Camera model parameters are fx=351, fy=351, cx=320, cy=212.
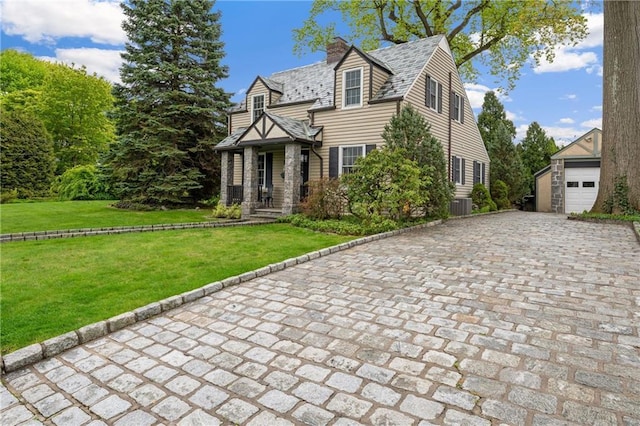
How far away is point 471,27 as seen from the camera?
2141 cm

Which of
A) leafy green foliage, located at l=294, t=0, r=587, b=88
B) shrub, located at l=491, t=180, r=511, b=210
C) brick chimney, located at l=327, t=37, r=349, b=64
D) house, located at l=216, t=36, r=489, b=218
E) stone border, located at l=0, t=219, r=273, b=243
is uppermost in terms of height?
leafy green foliage, located at l=294, t=0, r=587, b=88

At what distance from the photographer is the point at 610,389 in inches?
95.3

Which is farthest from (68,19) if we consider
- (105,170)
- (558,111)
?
(558,111)

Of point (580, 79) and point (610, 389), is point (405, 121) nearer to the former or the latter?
point (610, 389)

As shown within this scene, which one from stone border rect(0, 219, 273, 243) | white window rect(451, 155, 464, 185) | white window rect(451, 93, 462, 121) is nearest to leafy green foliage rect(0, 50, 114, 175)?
stone border rect(0, 219, 273, 243)

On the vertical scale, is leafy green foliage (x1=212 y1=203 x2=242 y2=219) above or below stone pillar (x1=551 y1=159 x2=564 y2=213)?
below

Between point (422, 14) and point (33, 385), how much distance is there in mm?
24101

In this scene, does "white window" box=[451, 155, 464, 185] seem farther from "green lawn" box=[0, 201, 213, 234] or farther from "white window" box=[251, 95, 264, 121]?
"green lawn" box=[0, 201, 213, 234]

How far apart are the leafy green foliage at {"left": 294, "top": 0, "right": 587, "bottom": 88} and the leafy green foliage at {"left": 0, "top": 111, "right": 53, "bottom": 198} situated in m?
17.1

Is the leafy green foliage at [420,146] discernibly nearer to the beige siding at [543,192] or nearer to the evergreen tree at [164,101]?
the evergreen tree at [164,101]

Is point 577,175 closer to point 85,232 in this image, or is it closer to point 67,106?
point 85,232

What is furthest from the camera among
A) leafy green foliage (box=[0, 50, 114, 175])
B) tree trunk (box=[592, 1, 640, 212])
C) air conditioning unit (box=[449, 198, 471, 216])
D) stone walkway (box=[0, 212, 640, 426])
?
leafy green foliage (box=[0, 50, 114, 175])

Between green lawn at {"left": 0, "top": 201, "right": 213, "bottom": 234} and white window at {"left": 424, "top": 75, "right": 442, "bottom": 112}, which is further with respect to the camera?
white window at {"left": 424, "top": 75, "right": 442, "bottom": 112}

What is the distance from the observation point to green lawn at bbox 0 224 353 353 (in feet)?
12.1
